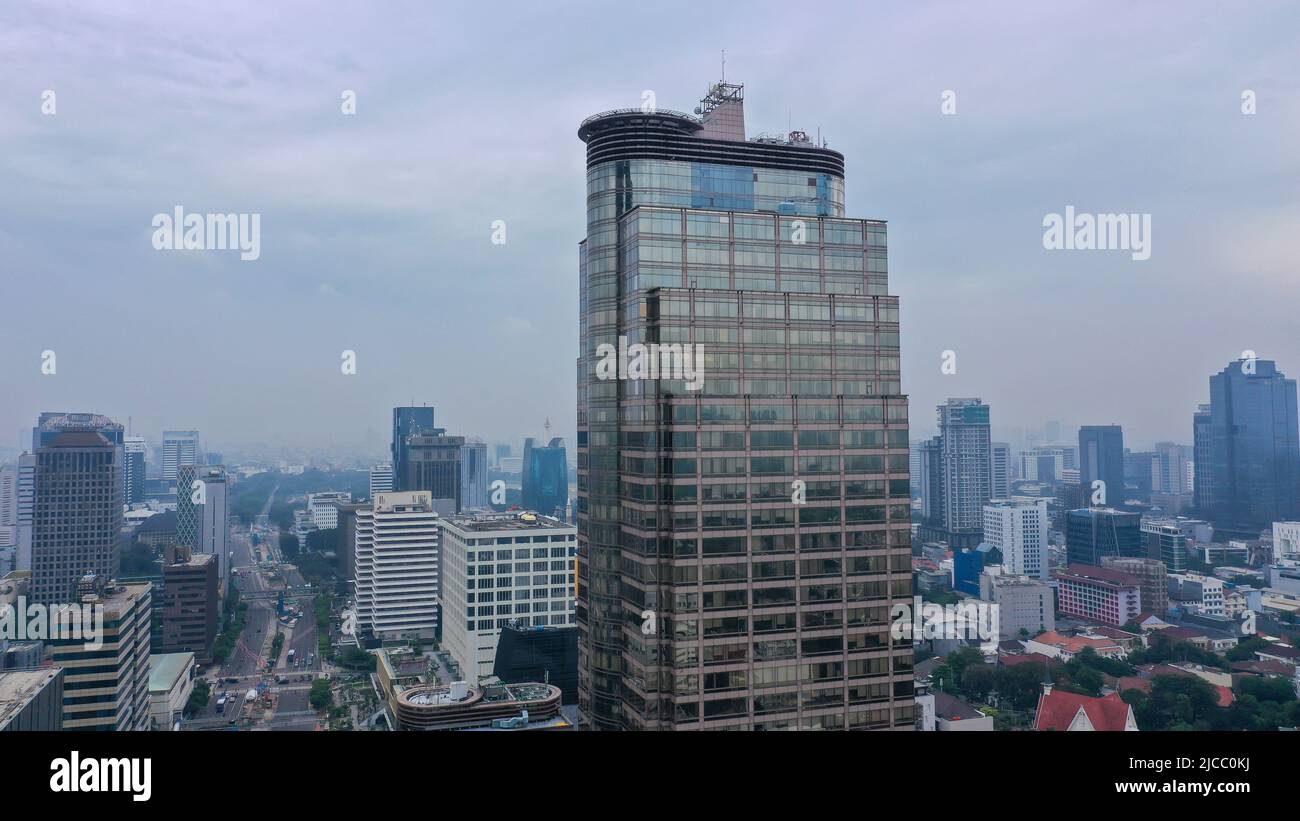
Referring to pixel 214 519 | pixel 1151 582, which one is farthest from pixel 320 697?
pixel 1151 582

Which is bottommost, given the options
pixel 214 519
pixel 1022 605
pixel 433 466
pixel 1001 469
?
pixel 1022 605

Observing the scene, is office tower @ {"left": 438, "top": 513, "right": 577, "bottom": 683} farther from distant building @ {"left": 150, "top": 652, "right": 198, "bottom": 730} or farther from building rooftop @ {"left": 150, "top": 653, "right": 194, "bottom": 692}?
building rooftop @ {"left": 150, "top": 653, "right": 194, "bottom": 692}

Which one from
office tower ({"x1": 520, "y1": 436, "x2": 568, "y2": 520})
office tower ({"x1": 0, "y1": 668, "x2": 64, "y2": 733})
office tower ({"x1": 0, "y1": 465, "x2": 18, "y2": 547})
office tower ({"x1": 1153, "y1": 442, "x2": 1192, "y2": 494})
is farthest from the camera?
office tower ({"x1": 520, "y1": 436, "x2": 568, "y2": 520})

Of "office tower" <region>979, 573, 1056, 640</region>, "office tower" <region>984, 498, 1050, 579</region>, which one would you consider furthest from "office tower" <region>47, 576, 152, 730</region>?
"office tower" <region>984, 498, 1050, 579</region>

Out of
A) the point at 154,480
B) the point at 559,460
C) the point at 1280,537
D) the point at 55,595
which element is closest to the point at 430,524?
the point at 55,595

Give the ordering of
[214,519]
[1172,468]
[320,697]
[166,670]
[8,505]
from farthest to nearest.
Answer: [1172,468]
[214,519]
[8,505]
[166,670]
[320,697]

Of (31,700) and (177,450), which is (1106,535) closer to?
(31,700)

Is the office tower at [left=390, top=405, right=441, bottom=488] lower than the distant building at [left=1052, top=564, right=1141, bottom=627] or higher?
higher
